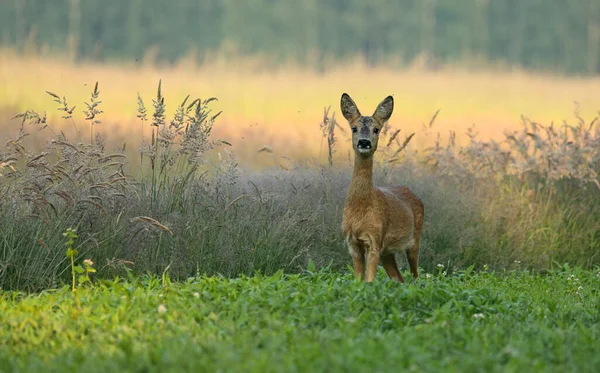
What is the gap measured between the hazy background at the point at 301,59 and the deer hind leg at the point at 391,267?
511 centimetres

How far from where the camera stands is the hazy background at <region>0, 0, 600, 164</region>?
23.0m

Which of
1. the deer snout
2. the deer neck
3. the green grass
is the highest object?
the deer snout

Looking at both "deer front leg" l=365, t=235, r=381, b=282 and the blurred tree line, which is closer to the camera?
"deer front leg" l=365, t=235, r=381, b=282

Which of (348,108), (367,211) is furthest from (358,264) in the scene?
(348,108)

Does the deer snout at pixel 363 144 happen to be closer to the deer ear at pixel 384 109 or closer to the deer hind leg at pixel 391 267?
the deer ear at pixel 384 109

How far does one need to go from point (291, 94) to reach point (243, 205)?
62.4 feet

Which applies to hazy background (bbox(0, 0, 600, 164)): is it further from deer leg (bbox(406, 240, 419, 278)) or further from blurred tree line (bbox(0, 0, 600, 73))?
deer leg (bbox(406, 240, 419, 278))

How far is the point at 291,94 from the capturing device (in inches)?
1200

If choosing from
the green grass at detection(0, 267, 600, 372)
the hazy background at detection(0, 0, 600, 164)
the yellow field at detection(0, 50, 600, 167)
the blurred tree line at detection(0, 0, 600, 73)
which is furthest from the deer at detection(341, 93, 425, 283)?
the blurred tree line at detection(0, 0, 600, 73)

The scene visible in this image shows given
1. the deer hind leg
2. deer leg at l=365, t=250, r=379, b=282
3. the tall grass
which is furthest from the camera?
the deer hind leg

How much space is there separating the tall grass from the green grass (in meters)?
0.97

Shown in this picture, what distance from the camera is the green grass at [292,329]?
6.53 metres

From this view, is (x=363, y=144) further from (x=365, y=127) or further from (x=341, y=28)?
(x=341, y=28)

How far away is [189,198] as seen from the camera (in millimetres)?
11242
